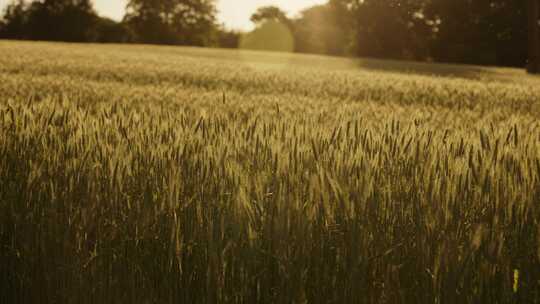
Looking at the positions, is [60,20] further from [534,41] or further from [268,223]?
[268,223]

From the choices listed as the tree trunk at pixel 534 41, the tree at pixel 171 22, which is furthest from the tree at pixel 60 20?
the tree trunk at pixel 534 41

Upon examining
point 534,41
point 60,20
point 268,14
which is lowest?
point 534,41

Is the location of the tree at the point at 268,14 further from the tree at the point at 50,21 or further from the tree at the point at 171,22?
the tree at the point at 50,21

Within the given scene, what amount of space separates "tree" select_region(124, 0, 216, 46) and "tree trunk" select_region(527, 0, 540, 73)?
1797 inches

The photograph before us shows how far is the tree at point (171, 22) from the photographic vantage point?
66.4m

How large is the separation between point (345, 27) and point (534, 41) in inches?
1321

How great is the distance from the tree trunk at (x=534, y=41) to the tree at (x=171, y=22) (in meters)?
45.6

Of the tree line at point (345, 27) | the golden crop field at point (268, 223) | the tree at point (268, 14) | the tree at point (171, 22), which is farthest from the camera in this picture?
the tree at point (268, 14)

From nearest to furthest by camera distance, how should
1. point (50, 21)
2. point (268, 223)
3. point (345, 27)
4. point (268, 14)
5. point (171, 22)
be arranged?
point (268, 223), point (50, 21), point (345, 27), point (171, 22), point (268, 14)

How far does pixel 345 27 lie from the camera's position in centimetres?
5919

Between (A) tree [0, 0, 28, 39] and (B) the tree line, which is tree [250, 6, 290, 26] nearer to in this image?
(B) the tree line

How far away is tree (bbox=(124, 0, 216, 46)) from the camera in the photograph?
6638 centimetres

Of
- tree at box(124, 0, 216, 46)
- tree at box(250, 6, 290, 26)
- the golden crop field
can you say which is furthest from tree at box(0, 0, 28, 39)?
the golden crop field

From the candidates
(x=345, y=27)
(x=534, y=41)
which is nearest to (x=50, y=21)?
(x=345, y=27)
